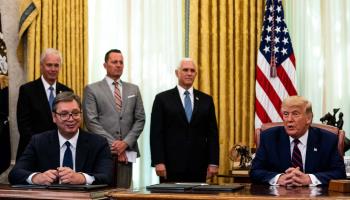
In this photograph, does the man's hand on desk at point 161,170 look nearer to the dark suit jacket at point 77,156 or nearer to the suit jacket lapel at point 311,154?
the dark suit jacket at point 77,156

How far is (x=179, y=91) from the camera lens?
18.6 feet

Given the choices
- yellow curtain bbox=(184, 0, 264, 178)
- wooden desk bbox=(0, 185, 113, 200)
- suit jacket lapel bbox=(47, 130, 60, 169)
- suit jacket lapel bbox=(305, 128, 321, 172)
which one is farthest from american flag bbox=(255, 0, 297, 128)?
wooden desk bbox=(0, 185, 113, 200)

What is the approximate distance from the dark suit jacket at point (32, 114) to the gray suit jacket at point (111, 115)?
384 millimetres

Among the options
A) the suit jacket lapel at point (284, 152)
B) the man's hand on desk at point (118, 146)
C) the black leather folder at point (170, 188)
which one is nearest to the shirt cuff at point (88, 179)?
the black leather folder at point (170, 188)

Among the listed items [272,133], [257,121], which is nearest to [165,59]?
[257,121]

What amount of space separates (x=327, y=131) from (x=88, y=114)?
2327mm

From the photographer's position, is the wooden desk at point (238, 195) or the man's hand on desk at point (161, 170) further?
the man's hand on desk at point (161, 170)

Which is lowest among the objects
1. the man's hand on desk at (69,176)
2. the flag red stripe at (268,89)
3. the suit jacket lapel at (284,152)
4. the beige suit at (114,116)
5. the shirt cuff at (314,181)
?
the shirt cuff at (314,181)

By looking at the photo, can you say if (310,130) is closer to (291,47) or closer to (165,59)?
(291,47)

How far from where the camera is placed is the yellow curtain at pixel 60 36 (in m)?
6.50

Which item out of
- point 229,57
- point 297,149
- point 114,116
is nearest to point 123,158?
point 114,116

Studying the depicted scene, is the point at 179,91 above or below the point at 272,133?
above

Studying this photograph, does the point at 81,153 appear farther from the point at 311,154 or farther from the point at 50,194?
the point at 311,154

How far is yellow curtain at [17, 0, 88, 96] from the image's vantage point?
6.50 m
